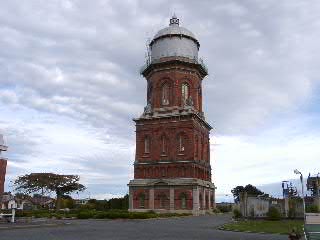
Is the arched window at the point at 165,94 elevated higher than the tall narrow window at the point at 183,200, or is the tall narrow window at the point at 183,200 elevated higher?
the arched window at the point at 165,94

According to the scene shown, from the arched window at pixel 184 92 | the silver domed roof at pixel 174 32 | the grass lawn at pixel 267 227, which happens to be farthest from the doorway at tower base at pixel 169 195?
the grass lawn at pixel 267 227

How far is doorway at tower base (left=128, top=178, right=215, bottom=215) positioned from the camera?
70312mm

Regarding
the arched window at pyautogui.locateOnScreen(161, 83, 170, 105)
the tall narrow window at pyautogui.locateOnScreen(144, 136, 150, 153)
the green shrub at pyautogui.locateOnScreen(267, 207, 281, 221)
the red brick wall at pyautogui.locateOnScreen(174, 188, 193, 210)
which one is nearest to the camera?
the green shrub at pyautogui.locateOnScreen(267, 207, 281, 221)

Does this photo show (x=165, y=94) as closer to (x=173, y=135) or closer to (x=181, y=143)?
(x=173, y=135)

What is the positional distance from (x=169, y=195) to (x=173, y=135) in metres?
10.8

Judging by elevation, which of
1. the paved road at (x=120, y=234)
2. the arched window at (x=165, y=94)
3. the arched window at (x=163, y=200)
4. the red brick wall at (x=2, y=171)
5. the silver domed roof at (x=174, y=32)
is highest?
the silver domed roof at (x=174, y=32)

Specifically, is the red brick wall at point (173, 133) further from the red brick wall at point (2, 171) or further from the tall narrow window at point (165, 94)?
the red brick wall at point (2, 171)

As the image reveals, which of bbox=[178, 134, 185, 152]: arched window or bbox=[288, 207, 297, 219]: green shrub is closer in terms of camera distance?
bbox=[288, 207, 297, 219]: green shrub

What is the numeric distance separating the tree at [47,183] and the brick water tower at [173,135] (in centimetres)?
1543

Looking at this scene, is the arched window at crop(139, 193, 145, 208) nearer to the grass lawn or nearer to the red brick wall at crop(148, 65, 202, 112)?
the red brick wall at crop(148, 65, 202, 112)

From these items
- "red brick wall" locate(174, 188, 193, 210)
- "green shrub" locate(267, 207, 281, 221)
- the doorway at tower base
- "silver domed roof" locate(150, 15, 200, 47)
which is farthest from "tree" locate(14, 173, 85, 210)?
"green shrub" locate(267, 207, 281, 221)

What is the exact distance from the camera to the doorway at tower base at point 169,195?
231 feet

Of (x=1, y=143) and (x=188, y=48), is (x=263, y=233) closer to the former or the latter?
(x=1, y=143)

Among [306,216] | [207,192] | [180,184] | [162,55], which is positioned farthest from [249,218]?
[162,55]
